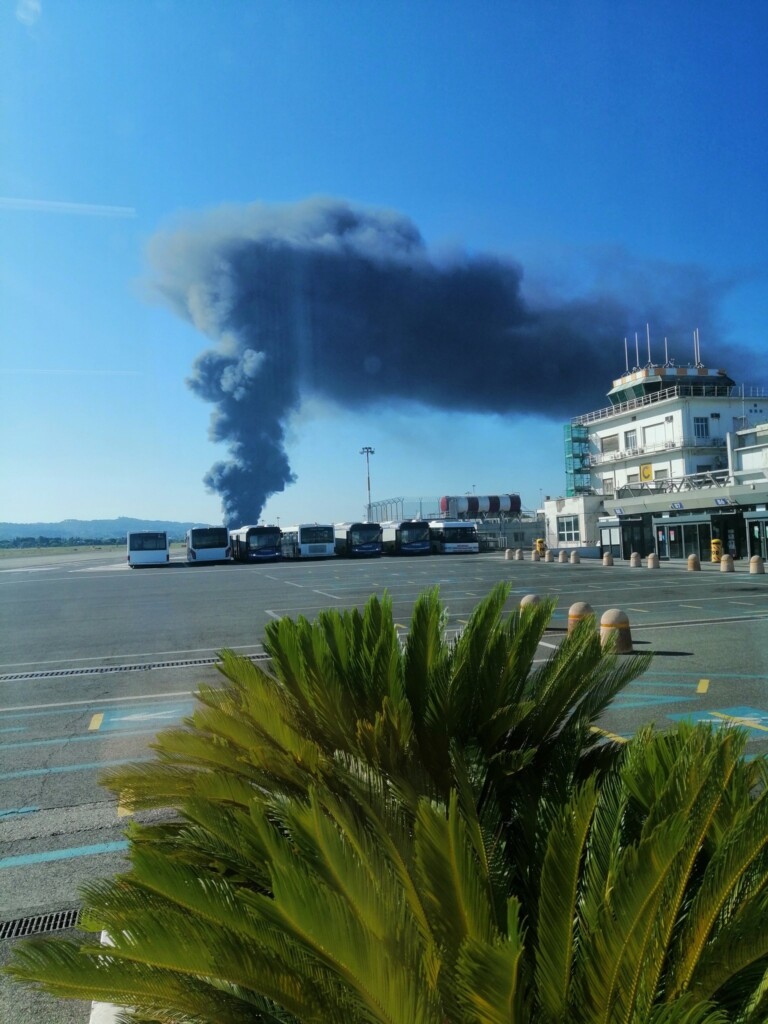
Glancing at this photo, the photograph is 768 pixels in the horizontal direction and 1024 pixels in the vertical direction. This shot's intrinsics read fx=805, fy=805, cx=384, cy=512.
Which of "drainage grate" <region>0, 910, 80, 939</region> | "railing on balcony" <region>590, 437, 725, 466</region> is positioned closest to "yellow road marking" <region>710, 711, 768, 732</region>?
"drainage grate" <region>0, 910, 80, 939</region>

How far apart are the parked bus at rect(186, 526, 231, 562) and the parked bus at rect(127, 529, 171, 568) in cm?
157

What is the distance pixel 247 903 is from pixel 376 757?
50.8 inches

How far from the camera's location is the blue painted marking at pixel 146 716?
816 cm

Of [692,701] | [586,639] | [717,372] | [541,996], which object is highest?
[717,372]

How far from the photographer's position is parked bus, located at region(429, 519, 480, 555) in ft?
157

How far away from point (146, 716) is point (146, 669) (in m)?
3.17

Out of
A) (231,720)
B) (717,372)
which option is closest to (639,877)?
(231,720)

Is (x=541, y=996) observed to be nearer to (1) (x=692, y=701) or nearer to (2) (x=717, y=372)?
(1) (x=692, y=701)

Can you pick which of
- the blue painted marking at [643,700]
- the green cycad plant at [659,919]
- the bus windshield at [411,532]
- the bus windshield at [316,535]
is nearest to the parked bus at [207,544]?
the bus windshield at [316,535]

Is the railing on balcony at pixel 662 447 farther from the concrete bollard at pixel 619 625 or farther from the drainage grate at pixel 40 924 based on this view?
the drainage grate at pixel 40 924

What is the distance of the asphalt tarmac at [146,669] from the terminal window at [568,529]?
72.0 ft

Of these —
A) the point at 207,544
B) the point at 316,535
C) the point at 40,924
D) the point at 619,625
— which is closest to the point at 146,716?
the point at 40,924

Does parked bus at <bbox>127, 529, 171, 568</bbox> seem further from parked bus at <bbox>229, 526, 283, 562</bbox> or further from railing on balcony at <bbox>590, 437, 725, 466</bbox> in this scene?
railing on balcony at <bbox>590, 437, 725, 466</bbox>

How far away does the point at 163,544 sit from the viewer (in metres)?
46.0
